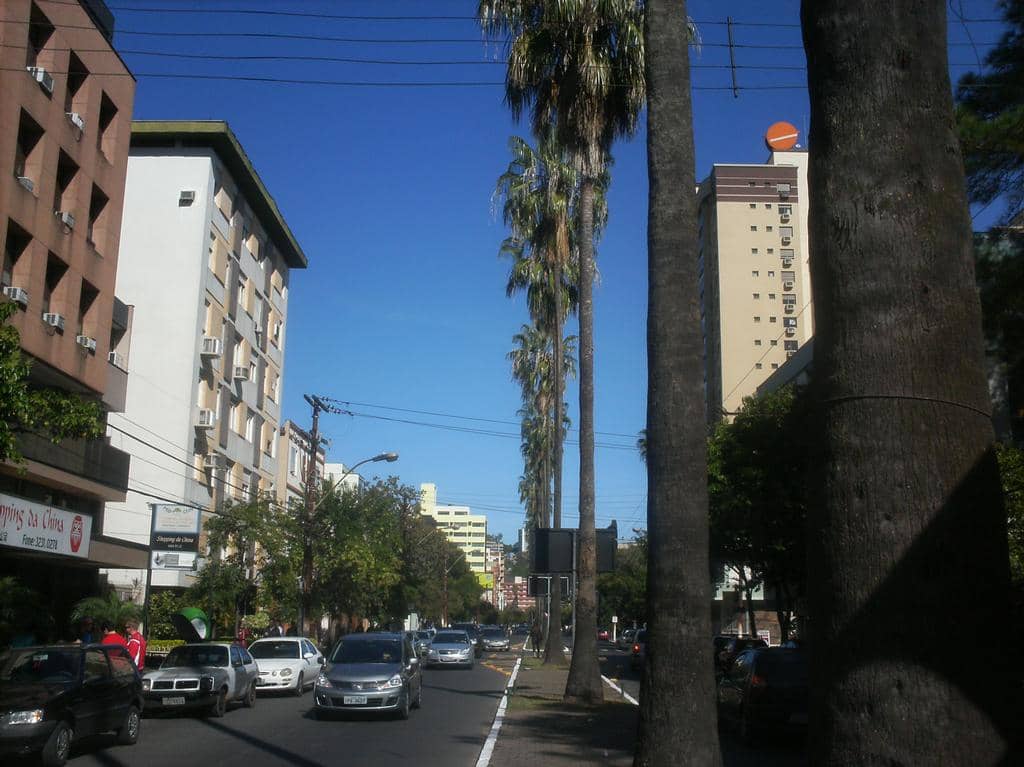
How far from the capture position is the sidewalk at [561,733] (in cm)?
1348

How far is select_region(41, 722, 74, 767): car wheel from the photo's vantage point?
42.7 ft

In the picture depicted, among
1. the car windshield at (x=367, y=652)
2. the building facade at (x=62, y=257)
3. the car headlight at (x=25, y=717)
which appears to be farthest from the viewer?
the building facade at (x=62, y=257)

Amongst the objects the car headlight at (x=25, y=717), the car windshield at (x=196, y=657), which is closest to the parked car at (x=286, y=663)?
the car windshield at (x=196, y=657)

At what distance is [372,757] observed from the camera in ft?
47.5

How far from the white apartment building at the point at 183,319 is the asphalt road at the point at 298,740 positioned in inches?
830

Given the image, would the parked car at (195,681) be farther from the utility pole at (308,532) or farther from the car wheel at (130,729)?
the utility pole at (308,532)

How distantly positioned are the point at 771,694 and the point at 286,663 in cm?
1499

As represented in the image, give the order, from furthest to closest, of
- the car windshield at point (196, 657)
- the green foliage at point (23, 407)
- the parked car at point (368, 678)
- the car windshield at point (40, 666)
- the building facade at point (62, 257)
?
1. the building facade at point (62, 257)
2. the car windshield at point (196, 657)
3. the parked car at point (368, 678)
4. the car windshield at point (40, 666)
5. the green foliage at point (23, 407)

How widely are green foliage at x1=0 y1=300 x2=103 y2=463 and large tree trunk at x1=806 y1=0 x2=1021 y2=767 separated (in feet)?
42.6

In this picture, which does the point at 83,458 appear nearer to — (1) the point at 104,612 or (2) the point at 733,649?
(1) the point at 104,612

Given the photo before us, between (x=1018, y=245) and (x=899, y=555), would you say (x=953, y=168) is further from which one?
(x=1018, y=245)

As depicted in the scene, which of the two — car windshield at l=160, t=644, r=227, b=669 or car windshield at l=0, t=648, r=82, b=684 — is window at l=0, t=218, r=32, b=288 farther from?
car windshield at l=0, t=648, r=82, b=684

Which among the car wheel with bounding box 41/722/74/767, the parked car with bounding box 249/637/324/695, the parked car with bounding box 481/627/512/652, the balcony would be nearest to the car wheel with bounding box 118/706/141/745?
the car wheel with bounding box 41/722/74/767

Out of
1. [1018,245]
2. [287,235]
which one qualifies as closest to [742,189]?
[287,235]
